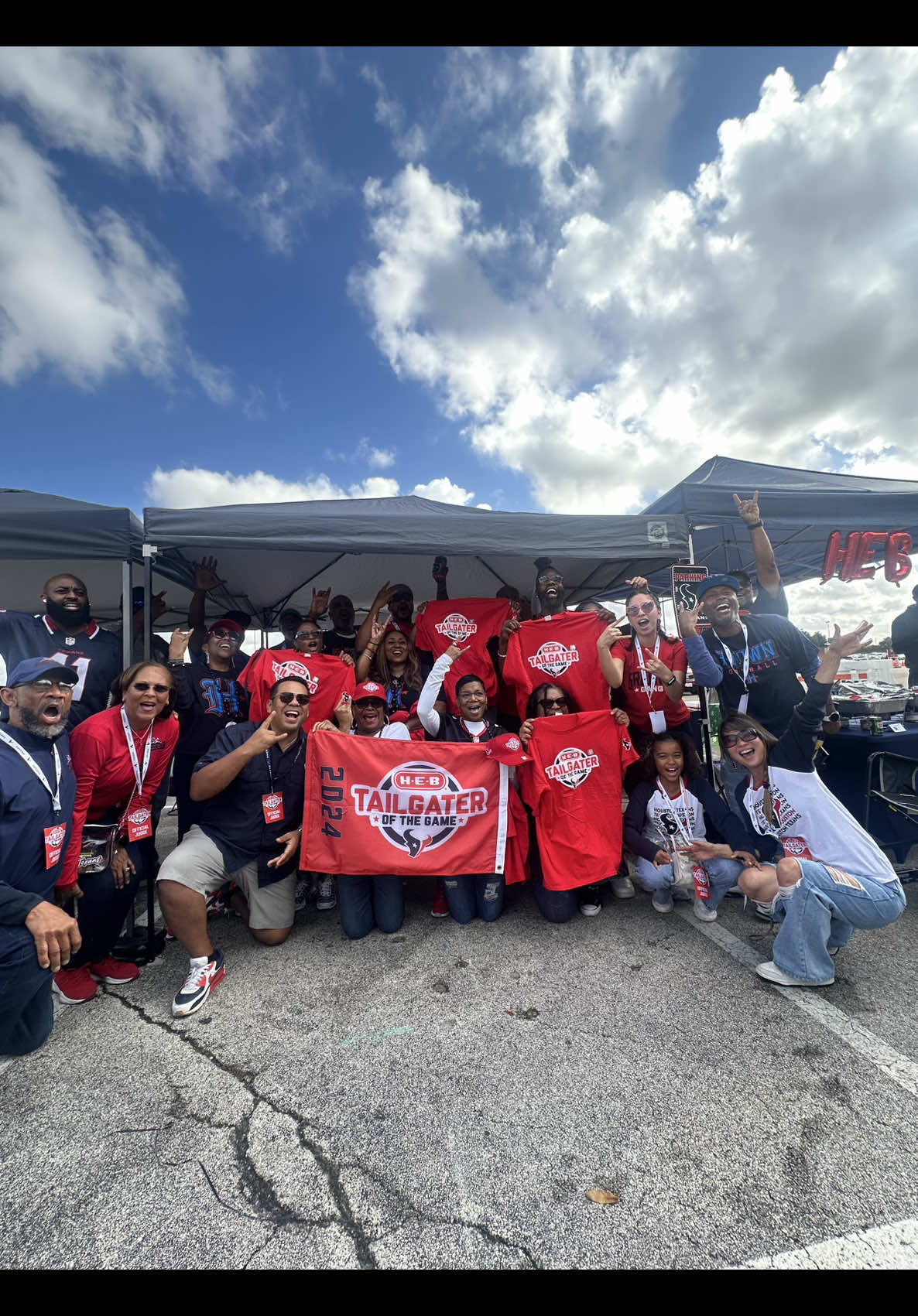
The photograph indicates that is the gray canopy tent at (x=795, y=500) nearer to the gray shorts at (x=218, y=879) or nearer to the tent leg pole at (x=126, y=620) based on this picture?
the gray shorts at (x=218, y=879)

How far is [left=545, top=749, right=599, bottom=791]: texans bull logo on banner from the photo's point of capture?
139 inches

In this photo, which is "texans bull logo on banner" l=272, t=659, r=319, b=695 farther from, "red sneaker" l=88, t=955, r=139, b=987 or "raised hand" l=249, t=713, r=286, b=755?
"red sneaker" l=88, t=955, r=139, b=987

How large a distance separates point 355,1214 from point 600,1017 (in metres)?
1.34

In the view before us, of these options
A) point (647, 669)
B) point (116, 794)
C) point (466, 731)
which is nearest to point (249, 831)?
point (116, 794)

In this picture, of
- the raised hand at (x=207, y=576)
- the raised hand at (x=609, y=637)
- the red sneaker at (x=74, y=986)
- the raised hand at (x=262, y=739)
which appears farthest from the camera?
the raised hand at (x=207, y=576)

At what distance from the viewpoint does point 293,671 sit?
407 cm

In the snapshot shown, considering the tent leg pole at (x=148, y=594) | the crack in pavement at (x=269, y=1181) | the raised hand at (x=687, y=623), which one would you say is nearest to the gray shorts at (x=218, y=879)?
the crack in pavement at (x=269, y=1181)

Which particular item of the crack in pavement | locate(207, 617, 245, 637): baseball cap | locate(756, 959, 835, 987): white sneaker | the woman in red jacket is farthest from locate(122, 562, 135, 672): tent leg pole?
locate(756, 959, 835, 987): white sneaker

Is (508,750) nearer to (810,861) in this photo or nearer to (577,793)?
(577,793)

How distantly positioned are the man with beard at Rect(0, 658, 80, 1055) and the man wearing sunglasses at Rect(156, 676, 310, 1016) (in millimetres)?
597

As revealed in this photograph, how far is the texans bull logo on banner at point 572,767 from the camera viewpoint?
11.6ft

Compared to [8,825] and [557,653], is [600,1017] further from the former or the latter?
[8,825]

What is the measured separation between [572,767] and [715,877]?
1137mm

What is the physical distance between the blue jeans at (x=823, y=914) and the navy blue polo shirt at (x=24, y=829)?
11.9 feet
